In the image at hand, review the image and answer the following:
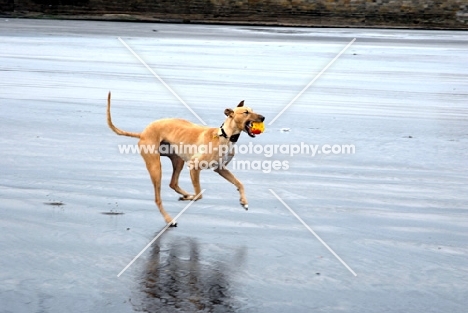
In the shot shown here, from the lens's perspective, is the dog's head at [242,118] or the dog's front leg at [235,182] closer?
the dog's head at [242,118]

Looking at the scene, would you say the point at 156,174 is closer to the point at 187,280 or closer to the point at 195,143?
the point at 195,143

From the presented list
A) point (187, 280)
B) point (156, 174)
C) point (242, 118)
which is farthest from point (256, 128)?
point (187, 280)

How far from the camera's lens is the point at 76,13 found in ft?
187

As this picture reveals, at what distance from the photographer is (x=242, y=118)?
9539mm

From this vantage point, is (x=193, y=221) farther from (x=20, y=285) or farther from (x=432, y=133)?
(x=432, y=133)

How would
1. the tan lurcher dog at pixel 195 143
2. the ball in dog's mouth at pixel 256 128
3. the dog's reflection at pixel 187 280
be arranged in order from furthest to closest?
the tan lurcher dog at pixel 195 143, the ball in dog's mouth at pixel 256 128, the dog's reflection at pixel 187 280

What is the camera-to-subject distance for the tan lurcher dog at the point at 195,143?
9.59 meters

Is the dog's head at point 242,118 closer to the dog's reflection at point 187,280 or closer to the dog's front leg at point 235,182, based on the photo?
the dog's front leg at point 235,182

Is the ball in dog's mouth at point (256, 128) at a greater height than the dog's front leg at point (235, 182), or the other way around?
the ball in dog's mouth at point (256, 128)

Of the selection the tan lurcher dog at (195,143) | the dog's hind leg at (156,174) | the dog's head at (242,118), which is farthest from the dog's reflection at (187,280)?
the dog's head at (242,118)

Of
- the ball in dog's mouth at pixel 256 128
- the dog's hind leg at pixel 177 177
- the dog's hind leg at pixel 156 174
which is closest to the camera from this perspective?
the ball in dog's mouth at pixel 256 128

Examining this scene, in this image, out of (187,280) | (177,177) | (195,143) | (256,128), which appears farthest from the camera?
(177,177)

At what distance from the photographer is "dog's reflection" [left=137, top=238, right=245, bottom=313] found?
24.3ft

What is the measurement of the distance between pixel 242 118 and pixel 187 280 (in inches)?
77.3
